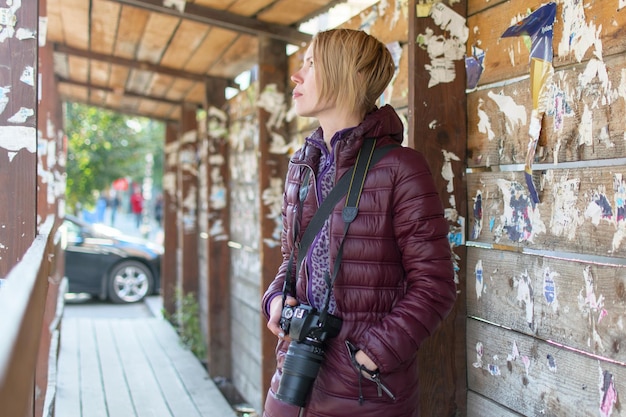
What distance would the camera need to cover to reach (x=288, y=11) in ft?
14.5

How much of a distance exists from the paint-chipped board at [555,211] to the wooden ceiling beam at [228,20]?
2.48 metres

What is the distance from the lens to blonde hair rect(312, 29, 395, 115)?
1.99m

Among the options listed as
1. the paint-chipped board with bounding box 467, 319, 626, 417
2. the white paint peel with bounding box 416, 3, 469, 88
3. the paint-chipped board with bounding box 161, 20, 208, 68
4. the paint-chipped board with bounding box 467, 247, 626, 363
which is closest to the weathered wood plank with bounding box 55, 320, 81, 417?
the paint-chipped board with bounding box 161, 20, 208, 68

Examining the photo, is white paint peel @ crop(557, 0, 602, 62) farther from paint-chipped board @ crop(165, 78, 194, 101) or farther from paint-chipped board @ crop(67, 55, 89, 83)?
paint-chipped board @ crop(67, 55, 89, 83)

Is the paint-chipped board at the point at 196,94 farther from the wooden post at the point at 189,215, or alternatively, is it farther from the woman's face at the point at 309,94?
the woman's face at the point at 309,94

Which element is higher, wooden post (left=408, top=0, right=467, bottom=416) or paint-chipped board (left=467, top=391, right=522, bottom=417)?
wooden post (left=408, top=0, right=467, bottom=416)

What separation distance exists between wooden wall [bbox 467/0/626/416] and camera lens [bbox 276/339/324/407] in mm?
809

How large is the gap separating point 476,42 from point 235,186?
170 inches

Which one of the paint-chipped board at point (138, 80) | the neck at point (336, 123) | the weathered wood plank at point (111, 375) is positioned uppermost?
the paint-chipped board at point (138, 80)

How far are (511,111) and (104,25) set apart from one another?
4.36m

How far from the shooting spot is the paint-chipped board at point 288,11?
422cm

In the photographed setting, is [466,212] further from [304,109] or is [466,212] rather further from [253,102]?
[253,102]

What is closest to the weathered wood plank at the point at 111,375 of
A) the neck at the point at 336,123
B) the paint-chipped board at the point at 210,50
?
the paint-chipped board at the point at 210,50

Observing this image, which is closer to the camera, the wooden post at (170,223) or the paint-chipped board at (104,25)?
the paint-chipped board at (104,25)
